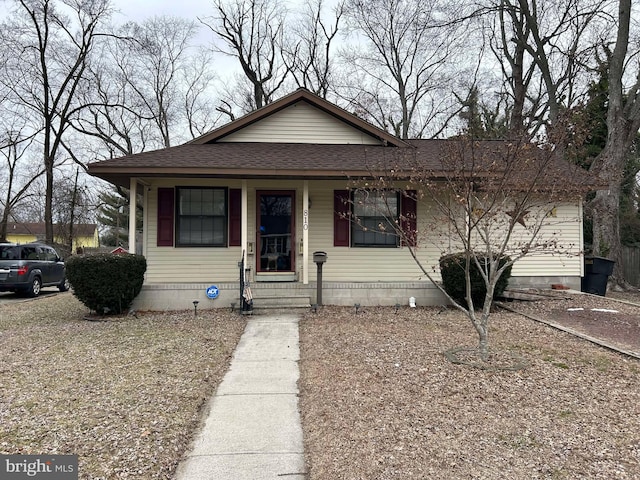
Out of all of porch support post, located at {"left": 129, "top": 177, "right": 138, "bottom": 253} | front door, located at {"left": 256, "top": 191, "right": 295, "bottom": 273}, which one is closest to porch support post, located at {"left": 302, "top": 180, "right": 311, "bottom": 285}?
front door, located at {"left": 256, "top": 191, "right": 295, "bottom": 273}

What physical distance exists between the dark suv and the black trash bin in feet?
43.7

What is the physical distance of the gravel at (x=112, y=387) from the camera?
3078 mm

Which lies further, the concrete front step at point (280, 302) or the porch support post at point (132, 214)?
the porch support post at point (132, 214)

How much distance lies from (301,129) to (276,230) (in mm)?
2758

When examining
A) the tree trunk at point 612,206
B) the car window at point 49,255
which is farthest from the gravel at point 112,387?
the tree trunk at point 612,206

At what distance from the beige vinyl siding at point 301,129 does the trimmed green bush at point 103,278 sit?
426 cm

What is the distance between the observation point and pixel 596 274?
10.7 metres

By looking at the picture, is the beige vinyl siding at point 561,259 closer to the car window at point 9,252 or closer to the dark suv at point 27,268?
the dark suv at point 27,268

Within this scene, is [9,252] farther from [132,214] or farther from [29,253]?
[132,214]

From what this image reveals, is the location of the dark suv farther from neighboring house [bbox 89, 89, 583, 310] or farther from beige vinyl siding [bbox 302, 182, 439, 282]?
beige vinyl siding [bbox 302, 182, 439, 282]

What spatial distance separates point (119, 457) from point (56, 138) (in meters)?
22.4

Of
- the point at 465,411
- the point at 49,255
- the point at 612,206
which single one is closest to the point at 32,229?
the point at 49,255

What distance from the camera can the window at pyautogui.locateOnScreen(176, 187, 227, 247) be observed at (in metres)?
9.63

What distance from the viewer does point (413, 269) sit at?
32.6 feet
